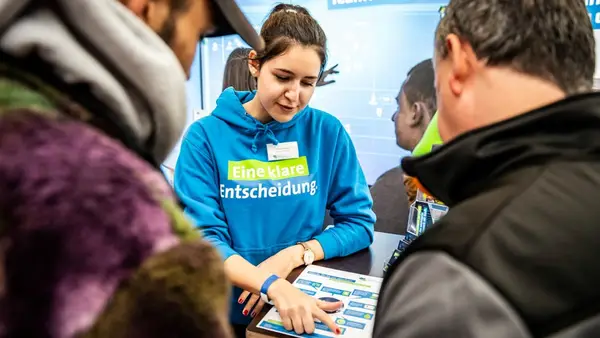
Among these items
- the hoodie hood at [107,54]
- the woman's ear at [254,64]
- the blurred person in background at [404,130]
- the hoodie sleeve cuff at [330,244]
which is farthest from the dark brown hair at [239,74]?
the hoodie hood at [107,54]

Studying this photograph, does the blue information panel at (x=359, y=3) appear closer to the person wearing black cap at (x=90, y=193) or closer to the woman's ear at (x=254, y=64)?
the woman's ear at (x=254, y=64)

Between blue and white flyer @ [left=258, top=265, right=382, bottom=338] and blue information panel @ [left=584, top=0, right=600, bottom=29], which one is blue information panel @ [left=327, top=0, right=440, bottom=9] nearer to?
blue information panel @ [left=584, top=0, right=600, bottom=29]

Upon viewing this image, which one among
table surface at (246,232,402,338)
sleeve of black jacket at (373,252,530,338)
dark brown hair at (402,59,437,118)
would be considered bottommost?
table surface at (246,232,402,338)

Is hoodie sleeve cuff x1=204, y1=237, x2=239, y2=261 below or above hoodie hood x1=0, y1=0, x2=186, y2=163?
below

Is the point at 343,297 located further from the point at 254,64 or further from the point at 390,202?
the point at 390,202

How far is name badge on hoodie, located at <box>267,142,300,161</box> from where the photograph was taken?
5.79 feet

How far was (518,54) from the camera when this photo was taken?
807 mm

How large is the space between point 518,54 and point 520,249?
306 millimetres

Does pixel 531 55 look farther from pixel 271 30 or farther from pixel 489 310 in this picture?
pixel 271 30

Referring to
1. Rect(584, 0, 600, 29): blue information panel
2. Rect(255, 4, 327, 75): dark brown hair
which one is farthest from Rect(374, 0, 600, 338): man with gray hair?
Rect(584, 0, 600, 29): blue information panel

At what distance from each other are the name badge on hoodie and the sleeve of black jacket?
41.5 inches

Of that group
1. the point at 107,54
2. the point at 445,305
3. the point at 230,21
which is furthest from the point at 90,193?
the point at 445,305

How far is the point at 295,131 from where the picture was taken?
5.98 ft

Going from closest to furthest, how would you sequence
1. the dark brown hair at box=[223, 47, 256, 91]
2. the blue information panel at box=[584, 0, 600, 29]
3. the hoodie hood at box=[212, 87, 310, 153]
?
the hoodie hood at box=[212, 87, 310, 153], the dark brown hair at box=[223, 47, 256, 91], the blue information panel at box=[584, 0, 600, 29]
